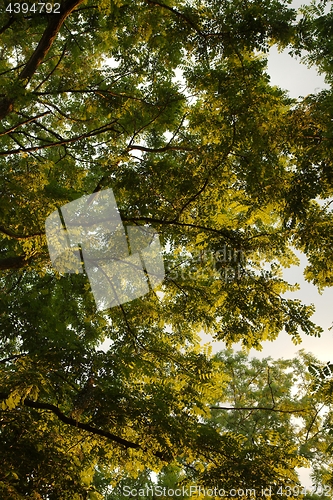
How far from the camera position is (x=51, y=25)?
4.65 meters

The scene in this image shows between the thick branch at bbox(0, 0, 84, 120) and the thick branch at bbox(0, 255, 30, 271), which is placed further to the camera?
the thick branch at bbox(0, 255, 30, 271)

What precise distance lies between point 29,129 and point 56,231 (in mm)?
4079

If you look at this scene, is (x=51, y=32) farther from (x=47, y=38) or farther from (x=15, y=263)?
(x=15, y=263)

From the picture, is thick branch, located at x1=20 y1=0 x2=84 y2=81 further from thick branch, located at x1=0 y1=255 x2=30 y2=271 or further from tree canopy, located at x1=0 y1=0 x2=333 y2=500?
thick branch, located at x1=0 y1=255 x2=30 y2=271

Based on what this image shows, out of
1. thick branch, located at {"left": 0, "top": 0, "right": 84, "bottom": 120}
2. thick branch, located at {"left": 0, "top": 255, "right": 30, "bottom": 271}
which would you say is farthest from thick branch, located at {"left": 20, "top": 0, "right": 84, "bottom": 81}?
thick branch, located at {"left": 0, "top": 255, "right": 30, "bottom": 271}

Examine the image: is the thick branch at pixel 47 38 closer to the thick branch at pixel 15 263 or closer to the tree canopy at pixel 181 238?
the tree canopy at pixel 181 238

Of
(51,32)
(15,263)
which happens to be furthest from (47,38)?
(15,263)

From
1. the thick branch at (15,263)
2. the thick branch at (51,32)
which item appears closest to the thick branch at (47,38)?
the thick branch at (51,32)

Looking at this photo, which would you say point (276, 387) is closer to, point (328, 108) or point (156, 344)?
point (156, 344)

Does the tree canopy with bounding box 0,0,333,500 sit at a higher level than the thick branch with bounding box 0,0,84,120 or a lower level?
lower

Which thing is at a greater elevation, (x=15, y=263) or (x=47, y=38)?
(x=47, y=38)

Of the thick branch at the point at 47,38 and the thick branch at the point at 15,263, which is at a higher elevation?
the thick branch at the point at 47,38

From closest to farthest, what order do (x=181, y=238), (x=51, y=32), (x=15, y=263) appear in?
(x=51, y=32) < (x=15, y=263) < (x=181, y=238)

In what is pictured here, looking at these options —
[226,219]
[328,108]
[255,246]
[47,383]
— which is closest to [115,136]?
[226,219]
